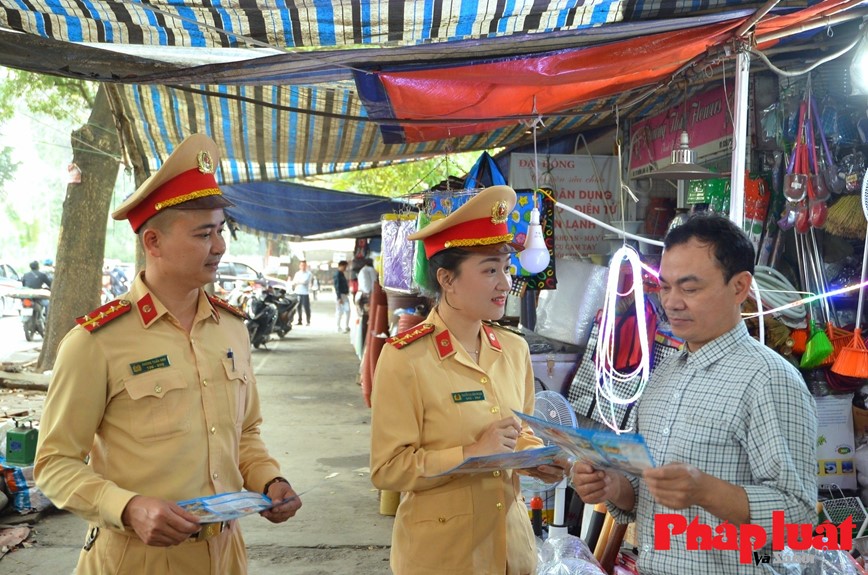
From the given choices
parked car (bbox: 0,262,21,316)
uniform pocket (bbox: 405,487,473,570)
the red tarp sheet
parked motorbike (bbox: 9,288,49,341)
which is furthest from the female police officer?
parked car (bbox: 0,262,21,316)

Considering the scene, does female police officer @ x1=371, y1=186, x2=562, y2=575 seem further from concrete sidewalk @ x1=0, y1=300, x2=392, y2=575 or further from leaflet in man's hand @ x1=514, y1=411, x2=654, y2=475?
concrete sidewalk @ x1=0, y1=300, x2=392, y2=575

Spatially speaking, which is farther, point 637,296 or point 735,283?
point 637,296

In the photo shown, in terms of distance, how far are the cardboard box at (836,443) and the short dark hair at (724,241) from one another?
2.57 m

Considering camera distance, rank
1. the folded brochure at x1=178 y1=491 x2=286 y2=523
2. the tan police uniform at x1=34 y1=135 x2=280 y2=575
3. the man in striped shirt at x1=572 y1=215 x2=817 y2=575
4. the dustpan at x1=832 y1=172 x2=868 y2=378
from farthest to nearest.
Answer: the dustpan at x1=832 y1=172 x2=868 y2=378 < the tan police uniform at x1=34 y1=135 x2=280 y2=575 < the folded brochure at x1=178 y1=491 x2=286 y2=523 < the man in striped shirt at x1=572 y1=215 x2=817 y2=575

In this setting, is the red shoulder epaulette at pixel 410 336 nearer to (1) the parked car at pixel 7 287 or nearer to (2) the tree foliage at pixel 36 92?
(2) the tree foliage at pixel 36 92

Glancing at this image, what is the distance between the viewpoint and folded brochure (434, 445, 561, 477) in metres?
2.12

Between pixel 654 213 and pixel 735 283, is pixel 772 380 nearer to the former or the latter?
pixel 735 283

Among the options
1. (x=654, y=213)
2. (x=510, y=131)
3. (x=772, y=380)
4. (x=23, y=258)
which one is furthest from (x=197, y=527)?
(x=23, y=258)

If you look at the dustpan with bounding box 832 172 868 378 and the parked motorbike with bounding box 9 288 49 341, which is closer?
the dustpan with bounding box 832 172 868 378

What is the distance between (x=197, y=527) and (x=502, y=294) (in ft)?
3.84

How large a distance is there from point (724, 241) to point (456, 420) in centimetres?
97

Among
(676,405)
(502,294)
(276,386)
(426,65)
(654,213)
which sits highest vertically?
(426,65)

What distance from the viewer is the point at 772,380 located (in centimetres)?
193

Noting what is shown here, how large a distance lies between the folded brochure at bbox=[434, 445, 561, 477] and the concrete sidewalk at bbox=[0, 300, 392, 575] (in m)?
2.91
